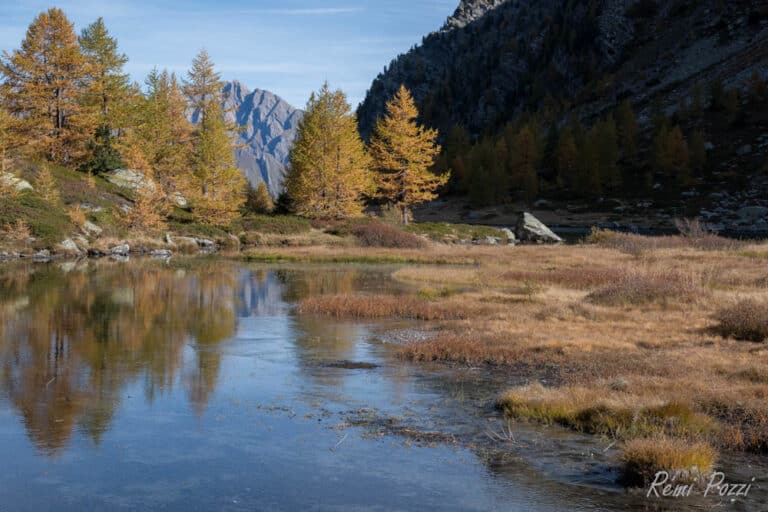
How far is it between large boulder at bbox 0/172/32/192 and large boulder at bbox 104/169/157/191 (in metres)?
8.68

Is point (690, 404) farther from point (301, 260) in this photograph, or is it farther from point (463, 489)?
point (301, 260)

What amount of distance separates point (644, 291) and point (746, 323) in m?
5.89

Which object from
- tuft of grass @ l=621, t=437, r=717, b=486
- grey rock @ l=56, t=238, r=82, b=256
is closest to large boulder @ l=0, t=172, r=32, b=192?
grey rock @ l=56, t=238, r=82, b=256

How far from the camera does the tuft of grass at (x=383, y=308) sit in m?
22.7

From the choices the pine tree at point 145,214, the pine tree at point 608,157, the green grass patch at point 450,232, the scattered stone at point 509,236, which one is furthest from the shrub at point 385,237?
the pine tree at point 608,157

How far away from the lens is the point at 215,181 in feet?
183

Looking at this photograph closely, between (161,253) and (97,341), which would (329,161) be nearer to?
(161,253)

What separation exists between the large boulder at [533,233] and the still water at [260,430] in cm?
4548

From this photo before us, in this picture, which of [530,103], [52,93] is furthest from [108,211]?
[530,103]

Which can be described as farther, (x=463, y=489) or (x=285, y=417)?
(x=285, y=417)

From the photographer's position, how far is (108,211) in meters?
50.5

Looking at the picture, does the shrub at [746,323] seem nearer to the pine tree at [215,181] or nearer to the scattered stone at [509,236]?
the pine tree at [215,181]

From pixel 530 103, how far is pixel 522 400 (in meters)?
178

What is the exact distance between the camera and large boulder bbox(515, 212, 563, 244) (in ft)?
208
